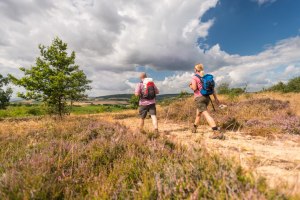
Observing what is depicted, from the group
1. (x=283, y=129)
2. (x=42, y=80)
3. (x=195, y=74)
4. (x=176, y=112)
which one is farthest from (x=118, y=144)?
(x=42, y=80)

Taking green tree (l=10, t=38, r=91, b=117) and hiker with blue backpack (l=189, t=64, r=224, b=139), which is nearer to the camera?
hiker with blue backpack (l=189, t=64, r=224, b=139)

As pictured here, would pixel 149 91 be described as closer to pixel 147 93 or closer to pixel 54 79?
pixel 147 93

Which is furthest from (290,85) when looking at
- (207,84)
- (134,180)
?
(134,180)

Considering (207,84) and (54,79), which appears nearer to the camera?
(207,84)

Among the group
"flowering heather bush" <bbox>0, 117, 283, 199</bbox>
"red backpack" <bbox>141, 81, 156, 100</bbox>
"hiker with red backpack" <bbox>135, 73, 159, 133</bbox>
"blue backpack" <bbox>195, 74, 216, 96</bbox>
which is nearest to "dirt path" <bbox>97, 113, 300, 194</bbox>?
"flowering heather bush" <bbox>0, 117, 283, 199</bbox>

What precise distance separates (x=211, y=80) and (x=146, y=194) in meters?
4.82

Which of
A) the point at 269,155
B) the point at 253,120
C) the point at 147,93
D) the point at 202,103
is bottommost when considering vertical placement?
the point at 269,155

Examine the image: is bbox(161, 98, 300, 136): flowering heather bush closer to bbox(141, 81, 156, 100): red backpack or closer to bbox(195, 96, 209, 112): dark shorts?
bbox(195, 96, 209, 112): dark shorts

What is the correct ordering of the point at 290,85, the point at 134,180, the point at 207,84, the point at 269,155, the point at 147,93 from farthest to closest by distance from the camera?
1. the point at 290,85
2. the point at 147,93
3. the point at 207,84
4. the point at 269,155
5. the point at 134,180

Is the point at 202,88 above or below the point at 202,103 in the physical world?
above

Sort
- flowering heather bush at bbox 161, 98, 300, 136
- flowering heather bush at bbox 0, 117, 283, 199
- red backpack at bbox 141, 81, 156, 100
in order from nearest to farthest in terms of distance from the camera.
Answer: flowering heather bush at bbox 0, 117, 283, 199 → flowering heather bush at bbox 161, 98, 300, 136 → red backpack at bbox 141, 81, 156, 100

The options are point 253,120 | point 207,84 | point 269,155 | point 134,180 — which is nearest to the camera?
point 134,180

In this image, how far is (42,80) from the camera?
1055cm

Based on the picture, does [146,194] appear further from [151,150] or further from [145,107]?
[145,107]
